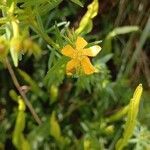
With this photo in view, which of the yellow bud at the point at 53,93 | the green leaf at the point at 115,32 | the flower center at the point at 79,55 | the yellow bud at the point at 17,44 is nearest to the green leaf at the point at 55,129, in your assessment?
the yellow bud at the point at 53,93

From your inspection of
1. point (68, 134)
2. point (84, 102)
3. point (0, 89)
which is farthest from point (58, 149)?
point (0, 89)

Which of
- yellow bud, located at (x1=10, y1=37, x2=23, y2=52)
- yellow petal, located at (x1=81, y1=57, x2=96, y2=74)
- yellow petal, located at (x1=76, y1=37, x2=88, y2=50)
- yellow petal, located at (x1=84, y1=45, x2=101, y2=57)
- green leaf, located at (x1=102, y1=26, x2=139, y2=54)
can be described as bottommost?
green leaf, located at (x1=102, y1=26, x2=139, y2=54)

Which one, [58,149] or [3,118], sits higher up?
[3,118]

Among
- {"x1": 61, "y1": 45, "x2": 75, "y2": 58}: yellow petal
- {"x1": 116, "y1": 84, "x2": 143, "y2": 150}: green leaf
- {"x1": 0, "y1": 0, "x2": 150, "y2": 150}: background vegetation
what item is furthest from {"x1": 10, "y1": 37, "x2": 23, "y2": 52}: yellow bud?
{"x1": 0, "y1": 0, "x2": 150, "y2": 150}: background vegetation

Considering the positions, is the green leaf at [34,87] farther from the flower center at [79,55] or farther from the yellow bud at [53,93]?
the flower center at [79,55]

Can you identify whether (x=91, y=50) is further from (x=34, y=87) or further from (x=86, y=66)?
(x=34, y=87)

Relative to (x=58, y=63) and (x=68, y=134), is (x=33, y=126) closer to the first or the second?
(x=68, y=134)

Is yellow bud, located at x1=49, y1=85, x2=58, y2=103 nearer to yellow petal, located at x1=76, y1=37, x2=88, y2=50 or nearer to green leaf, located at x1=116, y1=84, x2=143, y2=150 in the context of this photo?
green leaf, located at x1=116, y1=84, x2=143, y2=150
